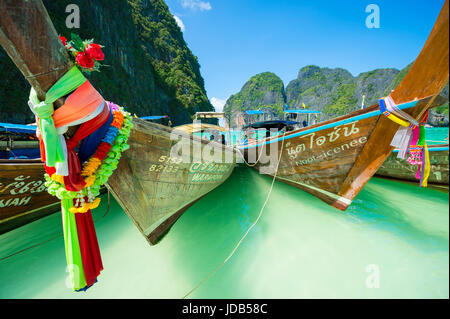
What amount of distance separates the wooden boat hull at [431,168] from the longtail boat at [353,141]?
1273 millimetres

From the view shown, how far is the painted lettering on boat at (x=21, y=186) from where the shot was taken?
308 cm

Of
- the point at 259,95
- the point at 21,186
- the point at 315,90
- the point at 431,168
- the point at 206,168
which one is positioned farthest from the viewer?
the point at 259,95

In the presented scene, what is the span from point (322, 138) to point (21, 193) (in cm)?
558

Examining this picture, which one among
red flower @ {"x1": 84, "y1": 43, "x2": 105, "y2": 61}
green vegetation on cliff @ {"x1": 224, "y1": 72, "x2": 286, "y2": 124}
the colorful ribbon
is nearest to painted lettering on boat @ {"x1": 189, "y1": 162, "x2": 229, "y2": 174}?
the colorful ribbon

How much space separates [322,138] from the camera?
137 inches

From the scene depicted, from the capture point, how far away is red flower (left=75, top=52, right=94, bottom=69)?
1.42m

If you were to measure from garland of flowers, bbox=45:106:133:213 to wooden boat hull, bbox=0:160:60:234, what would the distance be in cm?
215

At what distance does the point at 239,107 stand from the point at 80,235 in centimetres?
12170

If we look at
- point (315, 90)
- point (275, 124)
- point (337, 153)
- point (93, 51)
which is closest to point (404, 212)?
point (337, 153)

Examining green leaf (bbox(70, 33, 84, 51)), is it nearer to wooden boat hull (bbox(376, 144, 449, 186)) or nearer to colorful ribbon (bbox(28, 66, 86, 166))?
colorful ribbon (bbox(28, 66, 86, 166))

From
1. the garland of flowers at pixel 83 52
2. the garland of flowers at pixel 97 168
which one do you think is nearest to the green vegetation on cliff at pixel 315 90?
the garland of flowers at pixel 97 168

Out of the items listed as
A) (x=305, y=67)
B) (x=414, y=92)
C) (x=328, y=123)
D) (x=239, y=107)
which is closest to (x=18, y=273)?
(x=328, y=123)

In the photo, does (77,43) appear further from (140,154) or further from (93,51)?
(140,154)

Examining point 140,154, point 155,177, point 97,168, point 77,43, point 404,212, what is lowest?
point 404,212
